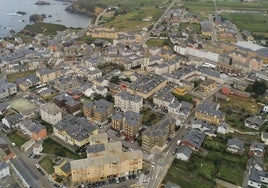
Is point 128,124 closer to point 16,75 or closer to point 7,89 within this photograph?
point 7,89

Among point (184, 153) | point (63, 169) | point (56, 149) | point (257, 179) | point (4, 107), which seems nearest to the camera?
point (257, 179)

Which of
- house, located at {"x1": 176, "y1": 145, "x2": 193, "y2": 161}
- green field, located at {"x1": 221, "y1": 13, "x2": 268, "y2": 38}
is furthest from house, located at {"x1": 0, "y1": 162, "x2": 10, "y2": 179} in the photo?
green field, located at {"x1": 221, "y1": 13, "x2": 268, "y2": 38}

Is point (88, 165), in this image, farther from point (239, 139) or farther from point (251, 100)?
point (251, 100)

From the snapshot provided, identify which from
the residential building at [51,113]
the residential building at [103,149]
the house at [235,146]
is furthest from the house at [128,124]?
the house at [235,146]

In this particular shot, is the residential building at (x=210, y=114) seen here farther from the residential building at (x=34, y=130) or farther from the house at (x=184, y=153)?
the residential building at (x=34, y=130)

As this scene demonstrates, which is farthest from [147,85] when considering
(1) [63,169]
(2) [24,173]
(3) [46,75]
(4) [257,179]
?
(2) [24,173]

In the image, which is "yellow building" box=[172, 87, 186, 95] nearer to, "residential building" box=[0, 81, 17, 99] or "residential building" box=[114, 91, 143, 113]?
"residential building" box=[114, 91, 143, 113]

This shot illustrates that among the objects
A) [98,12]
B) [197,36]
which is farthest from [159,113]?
[98,12]
